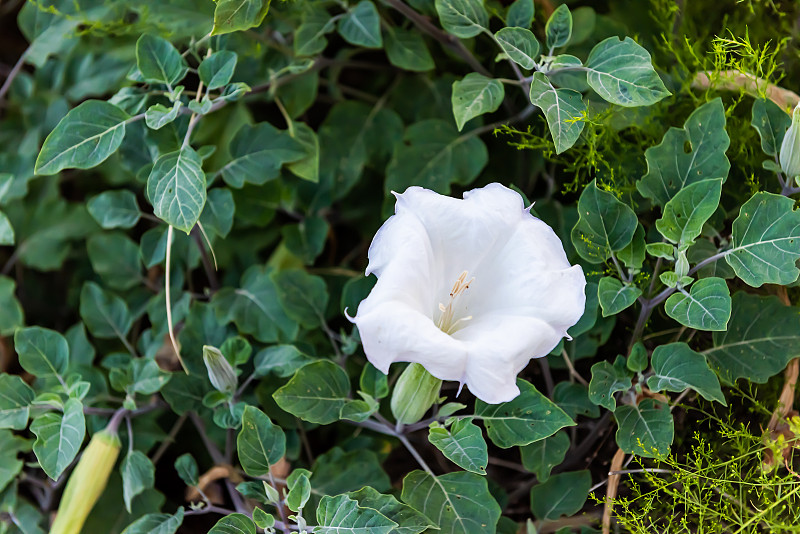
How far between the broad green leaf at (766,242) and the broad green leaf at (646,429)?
0.58 feet

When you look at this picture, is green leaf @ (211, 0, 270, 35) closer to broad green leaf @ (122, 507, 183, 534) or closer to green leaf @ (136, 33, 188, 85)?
green leaf @ (136, 33, 188, 85)

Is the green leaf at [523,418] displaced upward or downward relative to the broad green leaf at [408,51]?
downward

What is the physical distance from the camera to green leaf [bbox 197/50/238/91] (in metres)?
0.86

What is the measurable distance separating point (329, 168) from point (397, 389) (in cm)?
45

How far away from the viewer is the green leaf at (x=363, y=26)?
3.08 ft

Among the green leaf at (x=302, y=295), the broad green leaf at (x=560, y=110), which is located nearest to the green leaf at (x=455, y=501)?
the green leaf at (x=302, y=295)

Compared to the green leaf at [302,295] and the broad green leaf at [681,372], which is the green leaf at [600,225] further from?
the green leaf at [302,295]

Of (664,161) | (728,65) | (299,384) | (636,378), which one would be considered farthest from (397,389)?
(728,65)

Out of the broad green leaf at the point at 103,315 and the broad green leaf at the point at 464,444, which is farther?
the broad green leaf at the point at 103,315

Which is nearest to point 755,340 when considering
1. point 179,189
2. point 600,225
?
point 600,225

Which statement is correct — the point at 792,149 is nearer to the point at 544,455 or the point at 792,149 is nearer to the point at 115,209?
the point at 544,455

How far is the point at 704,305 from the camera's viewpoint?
0.72 metres

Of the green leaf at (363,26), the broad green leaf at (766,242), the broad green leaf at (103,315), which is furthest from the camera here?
the broad green leaf at (103,315)

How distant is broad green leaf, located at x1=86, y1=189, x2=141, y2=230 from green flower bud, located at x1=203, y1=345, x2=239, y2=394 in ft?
0.98
